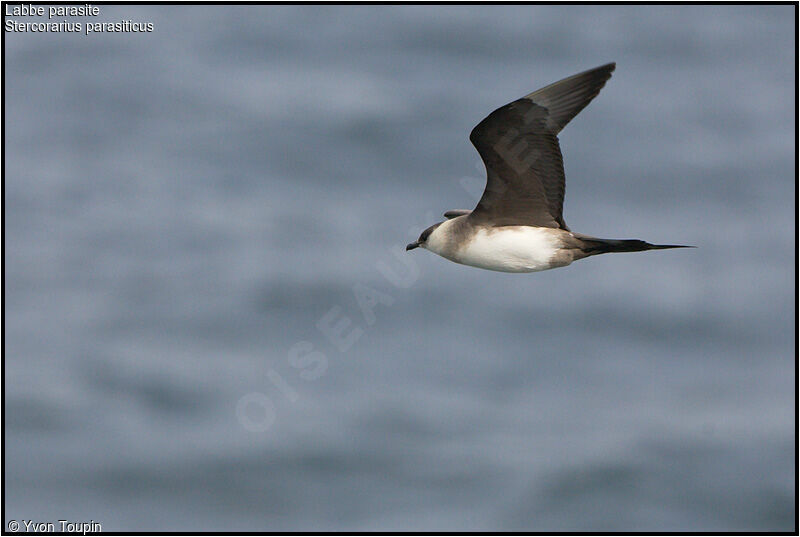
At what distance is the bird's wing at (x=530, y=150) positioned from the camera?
783 centimetres

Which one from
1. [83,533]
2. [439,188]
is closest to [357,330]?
[439,188]

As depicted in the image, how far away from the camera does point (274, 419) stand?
1902 centimetres

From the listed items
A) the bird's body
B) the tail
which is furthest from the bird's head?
the tail

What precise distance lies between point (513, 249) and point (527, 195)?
0.40 metres

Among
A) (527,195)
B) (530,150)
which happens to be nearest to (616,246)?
(527,195)

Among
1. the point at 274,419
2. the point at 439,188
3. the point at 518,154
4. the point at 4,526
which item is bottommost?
the point at 518,154

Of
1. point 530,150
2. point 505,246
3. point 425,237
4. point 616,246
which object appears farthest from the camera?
point 425,237

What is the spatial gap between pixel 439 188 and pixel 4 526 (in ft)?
35.4

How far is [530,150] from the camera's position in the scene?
802 cm

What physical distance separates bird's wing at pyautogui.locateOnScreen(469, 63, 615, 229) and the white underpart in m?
0.09

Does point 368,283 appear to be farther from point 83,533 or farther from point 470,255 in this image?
point 470,255

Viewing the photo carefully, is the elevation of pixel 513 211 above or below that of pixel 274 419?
below

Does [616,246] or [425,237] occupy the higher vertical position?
[425,237]

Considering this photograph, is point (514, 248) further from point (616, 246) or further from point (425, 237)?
point (425, 237)
